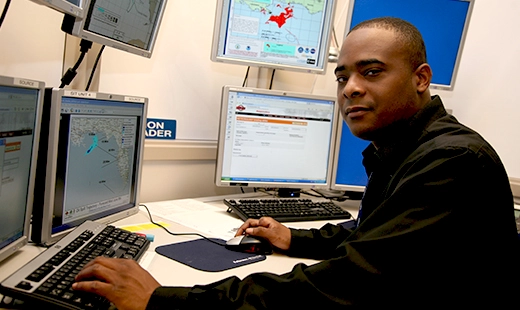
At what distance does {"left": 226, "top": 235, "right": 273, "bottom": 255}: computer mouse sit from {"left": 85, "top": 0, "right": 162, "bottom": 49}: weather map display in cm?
68

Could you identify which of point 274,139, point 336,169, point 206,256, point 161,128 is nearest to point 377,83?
point 206,256

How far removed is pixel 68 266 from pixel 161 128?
2.98 feet

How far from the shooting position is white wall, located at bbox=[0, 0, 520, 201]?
1.35 meters

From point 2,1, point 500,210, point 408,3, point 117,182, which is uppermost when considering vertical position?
point 408,3

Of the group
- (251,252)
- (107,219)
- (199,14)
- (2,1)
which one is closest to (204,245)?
(251,252)

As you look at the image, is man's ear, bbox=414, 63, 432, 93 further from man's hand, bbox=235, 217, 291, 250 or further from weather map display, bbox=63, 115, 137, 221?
weather map display, bbox=63, 115, 137, 221

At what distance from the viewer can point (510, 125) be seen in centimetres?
188

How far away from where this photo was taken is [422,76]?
1044 millimetres

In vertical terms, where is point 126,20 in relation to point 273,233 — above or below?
above

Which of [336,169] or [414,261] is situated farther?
[336,169]

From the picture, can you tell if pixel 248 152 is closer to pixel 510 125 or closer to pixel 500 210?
pixel 500 210

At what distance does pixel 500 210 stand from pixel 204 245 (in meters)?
0.69

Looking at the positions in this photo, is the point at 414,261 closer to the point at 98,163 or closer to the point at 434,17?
the point at 98,163

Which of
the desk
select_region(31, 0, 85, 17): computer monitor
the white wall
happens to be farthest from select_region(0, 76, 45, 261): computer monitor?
the white wall
